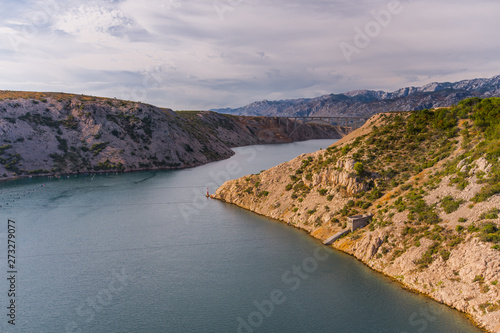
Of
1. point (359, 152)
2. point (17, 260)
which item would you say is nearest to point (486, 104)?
point (359, 152)

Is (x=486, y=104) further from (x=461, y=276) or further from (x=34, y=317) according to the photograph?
(x=34, y=317)

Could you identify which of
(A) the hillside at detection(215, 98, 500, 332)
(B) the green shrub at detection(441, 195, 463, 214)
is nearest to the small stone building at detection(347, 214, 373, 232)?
(A) the hillside at detection(215, 98, 500, 332)

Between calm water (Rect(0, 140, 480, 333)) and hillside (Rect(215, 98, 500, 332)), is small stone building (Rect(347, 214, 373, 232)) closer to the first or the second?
hillside (Rect(215, 98, 500, 332))

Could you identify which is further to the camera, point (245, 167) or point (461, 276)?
point (245, 167)

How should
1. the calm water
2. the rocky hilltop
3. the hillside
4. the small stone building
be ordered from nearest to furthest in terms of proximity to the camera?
the calm water → the hillside → the small stone building → the rocky hilltop

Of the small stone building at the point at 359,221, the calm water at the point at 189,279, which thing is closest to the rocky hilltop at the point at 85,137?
the calm water at the point at 189,279

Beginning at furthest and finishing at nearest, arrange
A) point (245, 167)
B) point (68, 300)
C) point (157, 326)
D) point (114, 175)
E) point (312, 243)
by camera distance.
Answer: point (245, 167) → point (114, 175) → point (312, 243) → point (68, 300) → point (157, 326)
